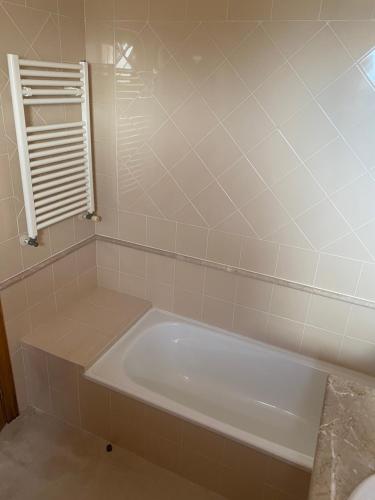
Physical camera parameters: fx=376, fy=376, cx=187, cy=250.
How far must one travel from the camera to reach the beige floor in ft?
5.60

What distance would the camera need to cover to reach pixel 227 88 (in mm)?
1741

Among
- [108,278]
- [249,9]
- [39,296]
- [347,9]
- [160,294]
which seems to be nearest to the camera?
[347,9]

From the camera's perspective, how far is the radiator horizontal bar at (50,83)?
158 centimetres

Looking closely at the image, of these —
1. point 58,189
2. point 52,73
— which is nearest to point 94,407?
point 58,189

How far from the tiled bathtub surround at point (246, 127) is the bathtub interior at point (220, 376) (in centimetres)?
48

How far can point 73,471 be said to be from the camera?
1796 millimetres

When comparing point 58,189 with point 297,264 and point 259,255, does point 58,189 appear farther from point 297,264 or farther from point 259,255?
point 297,264

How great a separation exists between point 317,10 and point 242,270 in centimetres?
121

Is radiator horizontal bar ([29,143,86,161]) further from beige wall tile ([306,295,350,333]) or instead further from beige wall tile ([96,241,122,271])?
beige wall tile ([306,295,350,333])

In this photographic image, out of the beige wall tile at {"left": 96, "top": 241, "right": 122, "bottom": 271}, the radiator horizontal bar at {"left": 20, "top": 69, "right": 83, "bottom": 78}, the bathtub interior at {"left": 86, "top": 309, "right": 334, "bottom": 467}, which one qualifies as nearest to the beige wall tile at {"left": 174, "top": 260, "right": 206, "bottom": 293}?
the bathtub interior at {"left": 86, "top": 309, "right": 334, "bottom": 467}

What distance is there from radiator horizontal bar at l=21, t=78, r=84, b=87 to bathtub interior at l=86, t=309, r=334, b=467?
132cm

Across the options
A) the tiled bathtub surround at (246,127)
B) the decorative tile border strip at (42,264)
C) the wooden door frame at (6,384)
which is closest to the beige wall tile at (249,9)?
the tiled bathtub surround at (246,127)

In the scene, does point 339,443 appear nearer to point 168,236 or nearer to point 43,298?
point 168,236

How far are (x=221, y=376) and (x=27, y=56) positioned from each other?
6.31ft
